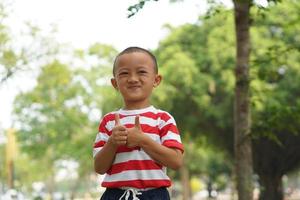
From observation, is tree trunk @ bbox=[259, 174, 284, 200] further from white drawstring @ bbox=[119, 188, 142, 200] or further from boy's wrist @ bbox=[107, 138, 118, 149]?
boy's wrist @ bbox=[107, 138, 118, 149]

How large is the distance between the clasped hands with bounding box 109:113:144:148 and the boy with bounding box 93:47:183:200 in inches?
0.7

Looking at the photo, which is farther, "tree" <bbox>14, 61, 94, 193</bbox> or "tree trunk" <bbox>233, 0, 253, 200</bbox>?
"tree" <bbox>14, 61, 94, 193</bbox>

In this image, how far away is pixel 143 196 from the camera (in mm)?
2693

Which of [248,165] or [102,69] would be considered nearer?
[248,165]

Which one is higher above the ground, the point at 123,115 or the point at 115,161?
the point at 123,115

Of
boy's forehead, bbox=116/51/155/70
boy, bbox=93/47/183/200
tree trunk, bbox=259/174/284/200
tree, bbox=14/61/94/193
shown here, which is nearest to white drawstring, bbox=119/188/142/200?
boy, bbox=93/47/183/200

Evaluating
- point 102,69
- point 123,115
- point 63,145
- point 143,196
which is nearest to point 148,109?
point 123,115

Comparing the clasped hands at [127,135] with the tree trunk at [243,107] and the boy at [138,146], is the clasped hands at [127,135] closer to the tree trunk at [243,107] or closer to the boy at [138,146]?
Answer: the boy at [138,146]

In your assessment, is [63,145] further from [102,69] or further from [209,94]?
[209,94]

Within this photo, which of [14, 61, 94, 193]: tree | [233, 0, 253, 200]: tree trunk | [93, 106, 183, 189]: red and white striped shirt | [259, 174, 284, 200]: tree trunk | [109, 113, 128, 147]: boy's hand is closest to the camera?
[109, 113, 128, 147]: boy's hand

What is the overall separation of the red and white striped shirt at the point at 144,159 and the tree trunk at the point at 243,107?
14.2 feet

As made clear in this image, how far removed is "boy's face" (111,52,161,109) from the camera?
2.71 m

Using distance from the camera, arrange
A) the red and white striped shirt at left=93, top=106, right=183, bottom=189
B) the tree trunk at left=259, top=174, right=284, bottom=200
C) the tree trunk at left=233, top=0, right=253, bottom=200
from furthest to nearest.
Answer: the tree trunk at left=259, top=174, right=284, bottom=200, the tree trunk at left=233, top=0, right=253, bottom=200, the red and white striped shirt at left=93, top=106, right=183, bottom=189

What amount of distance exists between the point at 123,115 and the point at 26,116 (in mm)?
25164
